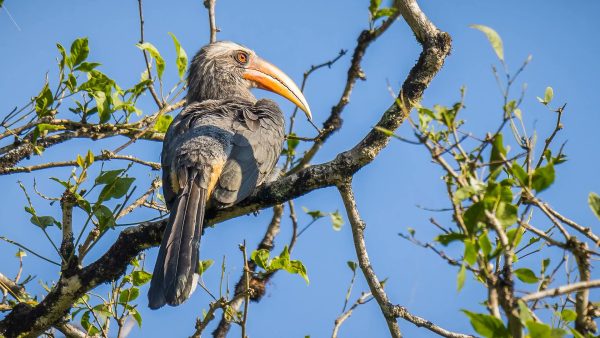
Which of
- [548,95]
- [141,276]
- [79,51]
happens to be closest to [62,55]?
[79,51]

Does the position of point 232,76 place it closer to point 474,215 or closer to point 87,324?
point 87,324

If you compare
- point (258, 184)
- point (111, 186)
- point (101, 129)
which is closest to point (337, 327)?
point (258, 184)

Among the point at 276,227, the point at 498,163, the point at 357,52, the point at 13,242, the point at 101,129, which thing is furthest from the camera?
the point at 276,227

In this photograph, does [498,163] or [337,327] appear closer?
[498,163]

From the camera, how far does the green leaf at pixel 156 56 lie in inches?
222

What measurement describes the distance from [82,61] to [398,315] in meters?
2.79

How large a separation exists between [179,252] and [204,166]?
756 millimetres

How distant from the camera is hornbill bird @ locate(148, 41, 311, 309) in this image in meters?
4.95

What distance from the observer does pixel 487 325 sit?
288 centimetres

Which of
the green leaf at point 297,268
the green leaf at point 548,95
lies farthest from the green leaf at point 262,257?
the green leaf at point 548,95

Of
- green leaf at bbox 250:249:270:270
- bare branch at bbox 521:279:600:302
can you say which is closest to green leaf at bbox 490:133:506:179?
bare branch at bbox 521:279:600:302

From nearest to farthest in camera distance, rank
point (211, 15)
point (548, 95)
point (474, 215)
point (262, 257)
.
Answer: point (474, 215), point (548, 95), point (262, 257), point (211, 15)

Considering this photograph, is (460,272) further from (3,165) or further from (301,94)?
(301,94)

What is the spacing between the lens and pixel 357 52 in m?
6.86
